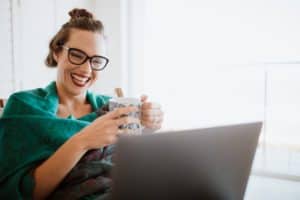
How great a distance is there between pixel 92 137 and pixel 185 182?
0.31 m

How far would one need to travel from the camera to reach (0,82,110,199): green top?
2.96 feet

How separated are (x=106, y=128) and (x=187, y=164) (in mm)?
274

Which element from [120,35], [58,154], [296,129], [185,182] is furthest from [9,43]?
[296,129]

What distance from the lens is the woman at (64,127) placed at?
812 millimetres

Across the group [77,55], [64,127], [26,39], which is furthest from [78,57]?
[26,39]

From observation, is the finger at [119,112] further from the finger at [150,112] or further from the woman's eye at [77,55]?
the woman's eye at [77,55]

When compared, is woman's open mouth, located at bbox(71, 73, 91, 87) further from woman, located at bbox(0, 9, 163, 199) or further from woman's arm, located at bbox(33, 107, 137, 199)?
woman's arm, located at bbox(33, 107, 137, 199)

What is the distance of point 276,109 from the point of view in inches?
82.5

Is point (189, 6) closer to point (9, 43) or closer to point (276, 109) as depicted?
point (276, 109)

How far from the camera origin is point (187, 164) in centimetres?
54

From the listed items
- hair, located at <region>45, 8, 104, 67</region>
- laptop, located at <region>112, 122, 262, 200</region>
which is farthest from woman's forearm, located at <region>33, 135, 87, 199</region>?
hair, located at <region>45, 8, 104, 67</region>

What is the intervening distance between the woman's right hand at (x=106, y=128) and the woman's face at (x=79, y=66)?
15.3 inches

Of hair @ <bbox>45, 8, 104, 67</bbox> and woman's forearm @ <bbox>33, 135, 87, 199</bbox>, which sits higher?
hair @ <bbox>45, 8, 104, 67</bbox>

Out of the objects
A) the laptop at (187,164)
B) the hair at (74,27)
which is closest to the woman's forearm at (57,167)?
the laptop at (187,164)
